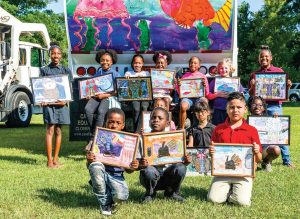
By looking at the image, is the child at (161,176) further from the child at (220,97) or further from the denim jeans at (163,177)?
the child at (220,97)

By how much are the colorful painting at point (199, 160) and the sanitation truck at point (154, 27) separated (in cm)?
252

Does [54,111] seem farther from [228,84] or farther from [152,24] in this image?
[228,84]

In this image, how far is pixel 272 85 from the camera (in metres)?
7.29

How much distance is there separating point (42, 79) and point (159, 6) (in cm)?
233

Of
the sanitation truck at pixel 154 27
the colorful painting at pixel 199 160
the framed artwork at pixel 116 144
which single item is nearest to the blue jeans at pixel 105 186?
the framed artwork at pixel 116 144

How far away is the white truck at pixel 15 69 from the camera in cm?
1454

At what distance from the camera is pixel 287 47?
43.9 meters

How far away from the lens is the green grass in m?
4.71

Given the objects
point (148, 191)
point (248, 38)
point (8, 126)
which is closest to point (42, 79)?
point (148, 191)

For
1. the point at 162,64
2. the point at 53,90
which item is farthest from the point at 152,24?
the point at 53,90

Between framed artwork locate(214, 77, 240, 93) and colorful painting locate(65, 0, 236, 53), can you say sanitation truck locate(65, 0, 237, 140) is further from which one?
framed artwork locate(214, 77, 240, 93)

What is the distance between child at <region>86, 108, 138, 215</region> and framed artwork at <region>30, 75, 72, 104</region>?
2.56 meters

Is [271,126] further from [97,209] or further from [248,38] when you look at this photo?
[248,38]

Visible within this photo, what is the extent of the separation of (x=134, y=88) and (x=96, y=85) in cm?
60
